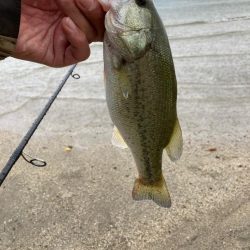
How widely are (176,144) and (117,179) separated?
210 cm

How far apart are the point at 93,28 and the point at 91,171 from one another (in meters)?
2.35

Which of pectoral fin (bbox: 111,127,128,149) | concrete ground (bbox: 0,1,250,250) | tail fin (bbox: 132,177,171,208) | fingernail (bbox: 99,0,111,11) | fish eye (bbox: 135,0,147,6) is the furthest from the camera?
concrete ground (bbox: 0,1,250,250)

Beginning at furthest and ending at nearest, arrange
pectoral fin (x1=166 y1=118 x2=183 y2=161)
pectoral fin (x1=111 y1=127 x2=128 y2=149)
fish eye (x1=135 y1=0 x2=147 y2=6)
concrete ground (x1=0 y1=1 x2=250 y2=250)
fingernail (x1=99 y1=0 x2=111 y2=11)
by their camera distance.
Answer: concrete ground (x1=0 y1=1 x2=250 y2=250), pectoral fin (x1=111 y1=127 x2=128 y2=149), pectoral fin (x1=166 y1=118 x2=183 y2=161), fingernail (x1=99 y1=0 x2=111 y2=11), fish eye (x1=135 y1=0 x2=147 y2=6)

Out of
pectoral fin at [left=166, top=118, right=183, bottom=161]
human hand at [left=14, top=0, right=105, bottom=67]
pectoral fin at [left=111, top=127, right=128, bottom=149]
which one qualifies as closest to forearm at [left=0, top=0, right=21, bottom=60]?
human hand at [left=14, top=0, right=105, bottom=67]

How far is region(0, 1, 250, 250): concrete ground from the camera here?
3.63 metres

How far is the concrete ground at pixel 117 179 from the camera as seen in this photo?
3633 millimetres

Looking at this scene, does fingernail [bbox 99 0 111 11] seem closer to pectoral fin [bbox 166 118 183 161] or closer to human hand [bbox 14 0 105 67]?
human hand [bbox 14 0 105 67]

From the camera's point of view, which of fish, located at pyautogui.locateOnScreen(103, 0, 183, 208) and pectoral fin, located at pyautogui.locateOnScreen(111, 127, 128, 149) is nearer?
fish, located at pyautogui.locateOnScreen(103, 0, 183, 208)

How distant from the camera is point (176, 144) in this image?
2.23m

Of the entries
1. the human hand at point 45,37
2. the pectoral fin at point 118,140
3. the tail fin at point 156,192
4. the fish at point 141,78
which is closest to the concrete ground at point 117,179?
the tail fin at point 156,192

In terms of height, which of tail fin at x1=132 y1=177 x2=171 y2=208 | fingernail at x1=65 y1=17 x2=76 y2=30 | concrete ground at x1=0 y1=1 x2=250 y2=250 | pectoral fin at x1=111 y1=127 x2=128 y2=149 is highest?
fingernail at x1=65 y1=17 x2=76 y2=30

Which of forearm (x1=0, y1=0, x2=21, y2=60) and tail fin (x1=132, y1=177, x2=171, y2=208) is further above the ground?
forearm (x1=0, y1=0, x2=21, y2=60)

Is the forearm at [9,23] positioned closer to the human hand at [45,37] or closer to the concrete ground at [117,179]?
the human hand at [45,37]

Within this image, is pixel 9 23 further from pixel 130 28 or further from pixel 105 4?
pixel 130 28
